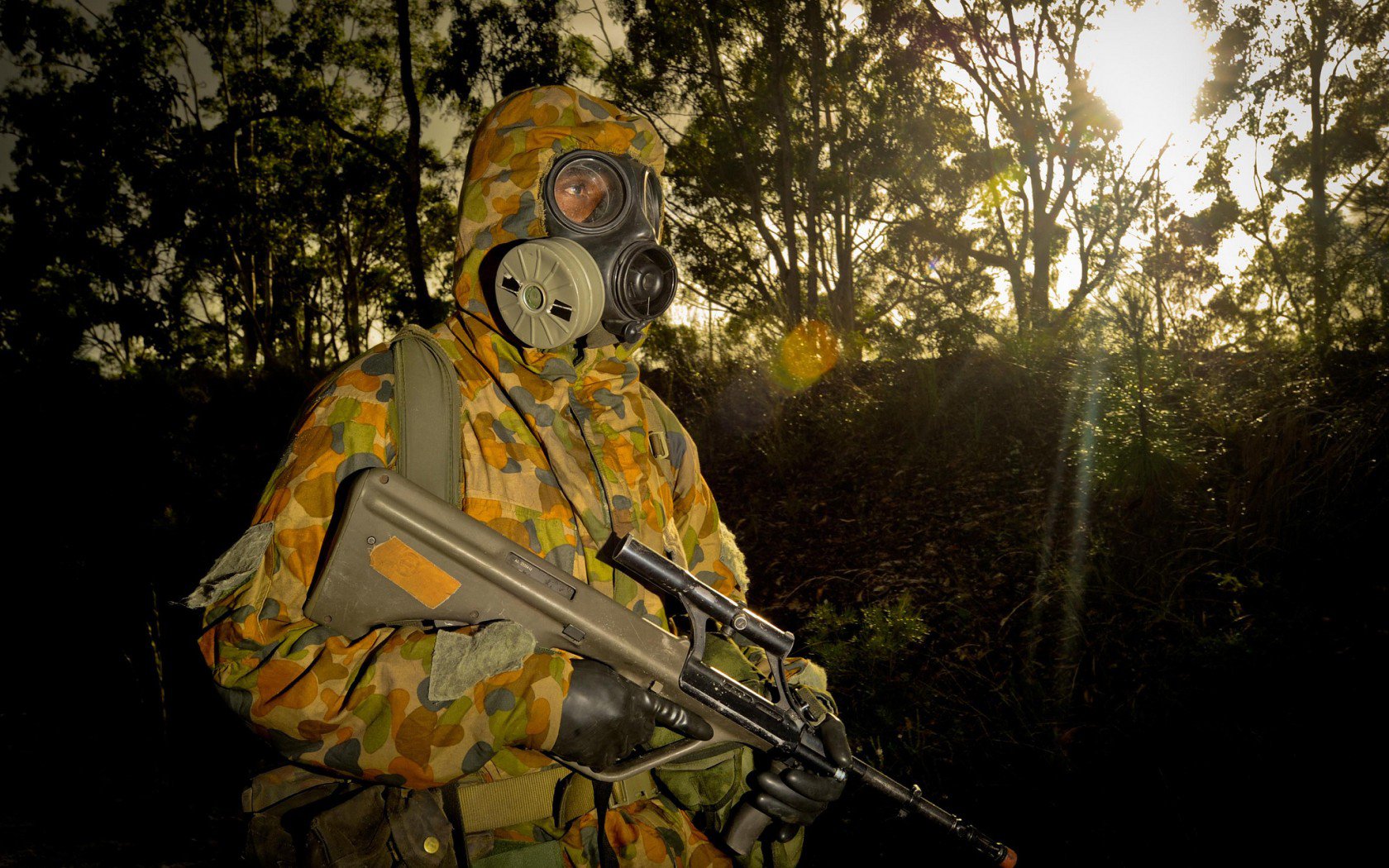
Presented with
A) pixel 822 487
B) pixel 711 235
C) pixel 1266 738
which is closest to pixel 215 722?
pixel 822 487

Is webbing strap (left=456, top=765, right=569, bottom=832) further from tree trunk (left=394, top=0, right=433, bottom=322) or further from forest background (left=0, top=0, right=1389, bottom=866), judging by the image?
tree trunk (left=394, top=0, right=433, bottom=322)

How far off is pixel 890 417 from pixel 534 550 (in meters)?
7.01

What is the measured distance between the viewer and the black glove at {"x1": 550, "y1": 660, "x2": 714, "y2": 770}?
152 cm

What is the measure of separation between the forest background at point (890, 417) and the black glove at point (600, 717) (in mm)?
2541

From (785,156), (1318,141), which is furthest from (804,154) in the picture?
(1318,141)

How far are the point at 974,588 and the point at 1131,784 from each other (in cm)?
177

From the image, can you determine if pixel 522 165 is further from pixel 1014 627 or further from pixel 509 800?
pixel 1014 627

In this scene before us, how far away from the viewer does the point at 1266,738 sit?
10.8ft

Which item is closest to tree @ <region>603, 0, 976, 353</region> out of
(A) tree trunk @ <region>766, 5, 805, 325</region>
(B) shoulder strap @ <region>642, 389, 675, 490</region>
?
(A) tree trunk @ <region>766, 5, 805, 325</region>

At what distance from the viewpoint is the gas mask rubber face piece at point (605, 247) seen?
177cm

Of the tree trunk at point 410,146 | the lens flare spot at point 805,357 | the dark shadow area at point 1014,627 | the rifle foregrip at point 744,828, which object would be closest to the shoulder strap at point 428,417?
the rifle foregrip at point 744,828

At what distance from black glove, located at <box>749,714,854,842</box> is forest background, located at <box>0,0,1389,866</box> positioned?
1.91 meters

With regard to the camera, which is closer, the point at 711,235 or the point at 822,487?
the point at 822,487

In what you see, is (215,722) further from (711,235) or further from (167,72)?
(167,72)
